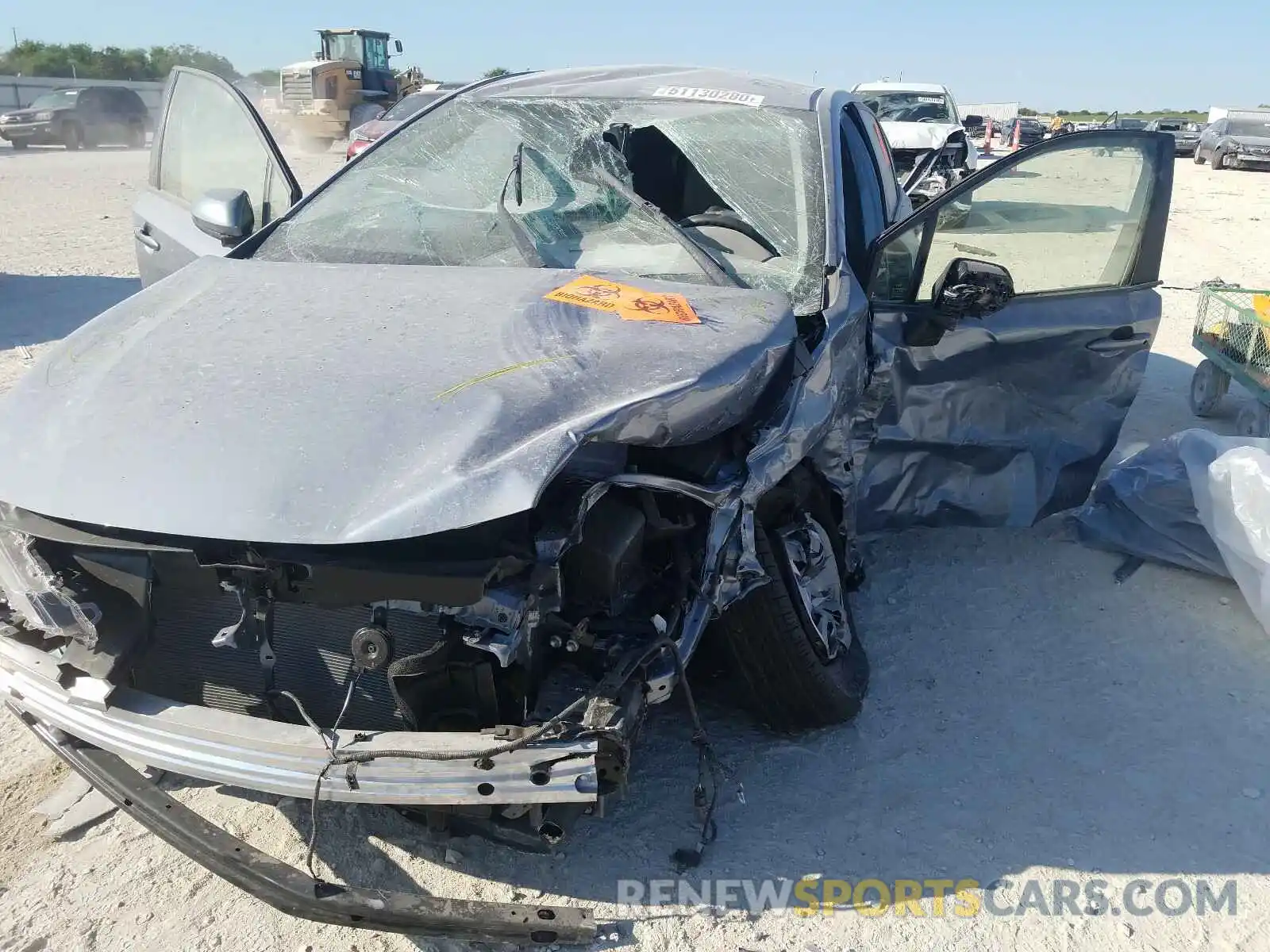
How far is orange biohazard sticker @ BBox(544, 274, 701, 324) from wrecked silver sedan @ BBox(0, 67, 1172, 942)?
2cm

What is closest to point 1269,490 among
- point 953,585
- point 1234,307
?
point 953,585

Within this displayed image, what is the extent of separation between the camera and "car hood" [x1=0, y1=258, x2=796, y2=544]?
189 centimetres

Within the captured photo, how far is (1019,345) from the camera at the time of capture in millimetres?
3645

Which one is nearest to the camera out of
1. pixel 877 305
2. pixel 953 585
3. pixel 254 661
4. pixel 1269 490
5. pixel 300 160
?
pixel 254 661

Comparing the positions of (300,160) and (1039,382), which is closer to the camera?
(1039,382)

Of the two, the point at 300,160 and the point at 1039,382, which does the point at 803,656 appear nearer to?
the point at 1039,382

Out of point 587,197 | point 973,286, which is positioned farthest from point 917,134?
point 587,197

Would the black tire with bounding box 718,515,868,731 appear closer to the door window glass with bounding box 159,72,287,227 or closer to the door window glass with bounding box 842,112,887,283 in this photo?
the door window glass with bounding box 842,112,887,283

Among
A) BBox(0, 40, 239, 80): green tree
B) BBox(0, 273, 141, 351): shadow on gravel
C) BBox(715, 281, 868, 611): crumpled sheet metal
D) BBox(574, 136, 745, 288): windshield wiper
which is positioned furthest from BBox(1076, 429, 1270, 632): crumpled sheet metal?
BBox(0, 40, 239, 80): green tree

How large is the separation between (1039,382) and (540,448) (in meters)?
2.51

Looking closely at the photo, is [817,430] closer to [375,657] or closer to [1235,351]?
[375,657]

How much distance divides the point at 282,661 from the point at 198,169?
324 cm

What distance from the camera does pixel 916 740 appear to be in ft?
9.89

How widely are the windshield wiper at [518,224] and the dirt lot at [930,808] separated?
1.43 meters
